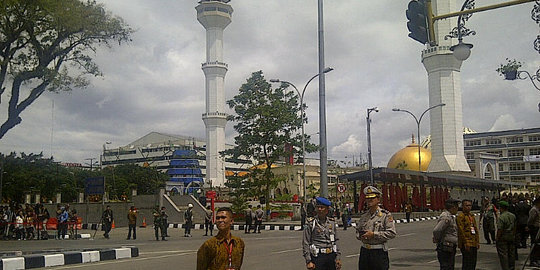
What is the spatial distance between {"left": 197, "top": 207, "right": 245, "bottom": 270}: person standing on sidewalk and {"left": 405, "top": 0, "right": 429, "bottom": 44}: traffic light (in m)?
7.23

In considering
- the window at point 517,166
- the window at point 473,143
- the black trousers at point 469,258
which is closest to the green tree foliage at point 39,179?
the black trousers at point 469,258

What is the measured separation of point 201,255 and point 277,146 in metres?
31.1

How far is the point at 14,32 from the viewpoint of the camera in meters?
21.6

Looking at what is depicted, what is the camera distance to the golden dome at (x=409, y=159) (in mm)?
79250

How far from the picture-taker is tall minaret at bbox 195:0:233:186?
8856 centimetres

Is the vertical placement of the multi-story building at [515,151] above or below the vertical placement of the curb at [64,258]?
above

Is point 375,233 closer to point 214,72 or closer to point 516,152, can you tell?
point 214,72

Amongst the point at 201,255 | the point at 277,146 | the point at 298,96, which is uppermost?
the point at 298,96

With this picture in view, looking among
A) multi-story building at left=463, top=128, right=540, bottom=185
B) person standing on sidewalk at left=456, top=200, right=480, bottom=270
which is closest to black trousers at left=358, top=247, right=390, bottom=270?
→ person standing on sidewalk at left=456, top=200, right=480, bottom=270

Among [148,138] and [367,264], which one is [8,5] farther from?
[148,138]

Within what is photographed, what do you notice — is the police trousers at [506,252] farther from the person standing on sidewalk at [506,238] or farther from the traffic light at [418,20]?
the traffic light at [418,20]

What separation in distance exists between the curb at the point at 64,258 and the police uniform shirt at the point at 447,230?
30.2 ft

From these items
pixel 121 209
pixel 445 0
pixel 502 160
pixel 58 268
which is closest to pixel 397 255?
pixel 58 268

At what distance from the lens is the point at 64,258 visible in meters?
13.6
